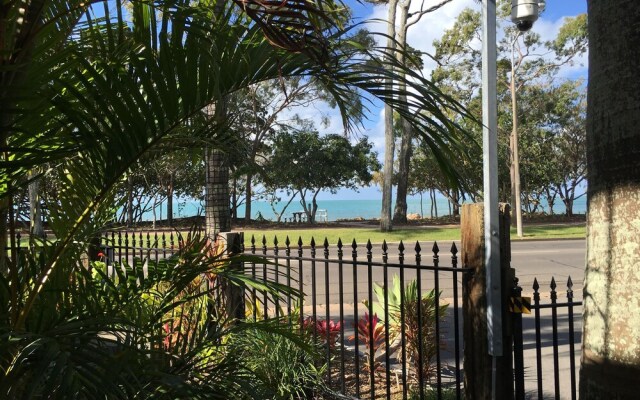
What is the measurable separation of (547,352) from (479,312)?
3467 mm

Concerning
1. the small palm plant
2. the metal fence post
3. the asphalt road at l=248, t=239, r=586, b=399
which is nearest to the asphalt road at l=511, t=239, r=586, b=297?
the asphalt road at l=248, t=239, r=586, b=399

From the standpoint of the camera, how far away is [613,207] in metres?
2.11

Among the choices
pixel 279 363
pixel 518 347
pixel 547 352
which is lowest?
pixel 547 352

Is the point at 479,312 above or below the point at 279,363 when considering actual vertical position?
above

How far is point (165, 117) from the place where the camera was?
2.04 metres

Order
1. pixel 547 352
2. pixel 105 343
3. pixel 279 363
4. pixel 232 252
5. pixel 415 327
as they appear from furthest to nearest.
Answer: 1. pixel 547 352
2. pixel 415 327
3. pixel 232 252
4. pixel 279 363
5. pixel 105 343

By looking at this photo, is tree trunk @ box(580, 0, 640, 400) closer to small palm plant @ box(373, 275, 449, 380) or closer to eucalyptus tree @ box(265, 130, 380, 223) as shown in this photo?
small palm plant @ box(373, 275, 449, 380)

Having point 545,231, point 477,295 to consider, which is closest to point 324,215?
point 545,231

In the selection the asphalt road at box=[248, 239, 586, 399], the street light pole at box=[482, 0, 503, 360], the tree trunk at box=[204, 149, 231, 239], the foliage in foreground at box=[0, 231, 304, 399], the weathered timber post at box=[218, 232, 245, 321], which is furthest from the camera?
the tree trunk at box=[204, 149, 231, 239]

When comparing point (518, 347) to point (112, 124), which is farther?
point (518, 347)

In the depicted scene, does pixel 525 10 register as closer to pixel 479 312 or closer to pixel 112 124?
pixel 479 312

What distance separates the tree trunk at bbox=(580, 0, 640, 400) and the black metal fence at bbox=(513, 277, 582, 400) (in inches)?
37.0

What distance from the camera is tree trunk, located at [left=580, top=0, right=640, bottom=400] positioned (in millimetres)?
2037

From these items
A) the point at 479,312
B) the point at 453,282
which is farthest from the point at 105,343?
the point at 453,282
